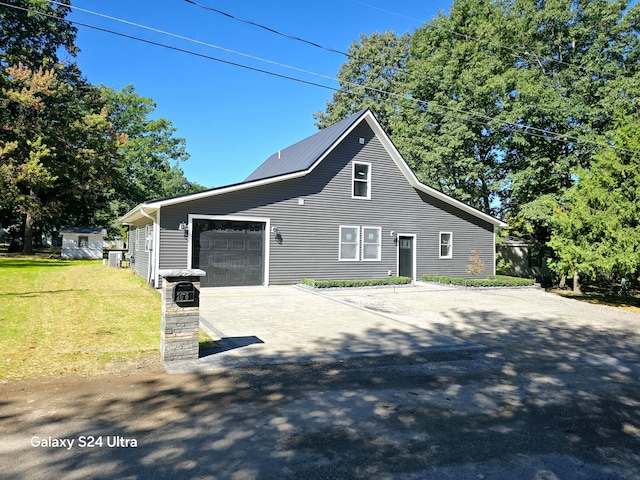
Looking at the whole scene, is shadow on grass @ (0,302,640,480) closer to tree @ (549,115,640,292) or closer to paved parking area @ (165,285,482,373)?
paved parking area @ (165,285,482,373)

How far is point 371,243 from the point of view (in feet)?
56.9

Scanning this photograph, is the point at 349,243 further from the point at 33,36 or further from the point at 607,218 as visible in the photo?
the point at 33,36

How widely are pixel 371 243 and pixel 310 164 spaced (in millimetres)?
4380

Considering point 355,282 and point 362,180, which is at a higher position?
point 362,180

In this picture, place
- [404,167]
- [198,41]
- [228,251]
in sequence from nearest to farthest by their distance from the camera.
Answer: [198,41], [228,251], [404,167]

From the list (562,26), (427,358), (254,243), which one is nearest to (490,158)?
(562,26)

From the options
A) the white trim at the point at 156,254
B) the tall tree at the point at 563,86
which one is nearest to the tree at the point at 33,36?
the white trim at the point at 156,254

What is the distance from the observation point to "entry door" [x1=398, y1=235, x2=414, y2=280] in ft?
59.3

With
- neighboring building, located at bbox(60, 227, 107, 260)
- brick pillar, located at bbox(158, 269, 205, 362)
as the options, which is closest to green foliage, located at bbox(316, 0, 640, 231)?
brick pillar, located at bbox(158, 269, 205, 362)

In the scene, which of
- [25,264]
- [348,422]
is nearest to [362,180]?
[348,422]

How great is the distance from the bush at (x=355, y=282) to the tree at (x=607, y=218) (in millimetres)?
5921

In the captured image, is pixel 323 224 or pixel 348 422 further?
pixel 323 224

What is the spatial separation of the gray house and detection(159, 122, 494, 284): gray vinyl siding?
0.13ft

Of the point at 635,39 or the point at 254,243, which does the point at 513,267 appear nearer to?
the point at 635,39
